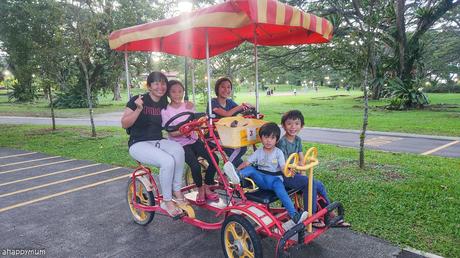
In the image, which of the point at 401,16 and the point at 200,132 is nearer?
the point at 200,132

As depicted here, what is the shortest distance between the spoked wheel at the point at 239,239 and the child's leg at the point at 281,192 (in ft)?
1.34

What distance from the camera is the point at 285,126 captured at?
12.5ft

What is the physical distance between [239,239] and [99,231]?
6.58ft

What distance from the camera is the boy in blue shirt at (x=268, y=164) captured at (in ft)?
11.1

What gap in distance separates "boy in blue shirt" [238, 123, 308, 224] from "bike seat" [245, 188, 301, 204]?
6 centimetres

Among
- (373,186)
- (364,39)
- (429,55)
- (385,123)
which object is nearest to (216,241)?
(373,186)

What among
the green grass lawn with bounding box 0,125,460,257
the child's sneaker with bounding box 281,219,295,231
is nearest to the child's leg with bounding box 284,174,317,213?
the child's sneaker with bounding box 281,219,295,231

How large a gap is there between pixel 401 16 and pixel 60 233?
20.3 metres

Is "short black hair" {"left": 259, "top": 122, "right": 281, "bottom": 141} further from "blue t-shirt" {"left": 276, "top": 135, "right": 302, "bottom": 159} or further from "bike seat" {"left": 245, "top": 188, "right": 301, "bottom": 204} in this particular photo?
"bike seat" {"left": 245, "top": 188, "right": 301, "bottom": 204}

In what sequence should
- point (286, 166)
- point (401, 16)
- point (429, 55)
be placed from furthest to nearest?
point (429, 55)
point (401, 16)
point (286, 166)

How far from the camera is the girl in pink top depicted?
13.9 ft

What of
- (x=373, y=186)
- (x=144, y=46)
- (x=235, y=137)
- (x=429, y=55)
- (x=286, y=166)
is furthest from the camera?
(x=429, y=55)

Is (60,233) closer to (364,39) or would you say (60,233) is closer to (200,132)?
(200,132)

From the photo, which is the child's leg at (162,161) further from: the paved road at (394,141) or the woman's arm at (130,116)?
the paved road at (394,141)
